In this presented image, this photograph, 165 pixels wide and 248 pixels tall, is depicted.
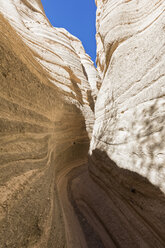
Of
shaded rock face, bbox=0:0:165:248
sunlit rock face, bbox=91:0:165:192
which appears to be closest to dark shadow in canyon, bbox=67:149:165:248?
shaded rock face, bbox=0:0:165:248

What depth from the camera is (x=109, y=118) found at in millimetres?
2498

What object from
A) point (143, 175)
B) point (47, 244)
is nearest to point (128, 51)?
point (143, 175)

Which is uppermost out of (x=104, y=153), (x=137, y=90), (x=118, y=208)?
(x=137, y=90)

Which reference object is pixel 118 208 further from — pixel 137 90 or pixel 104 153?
pixel 137 90

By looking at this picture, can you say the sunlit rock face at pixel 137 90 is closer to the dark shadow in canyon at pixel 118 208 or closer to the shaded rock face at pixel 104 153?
the shaded rock face at pixel 104 153

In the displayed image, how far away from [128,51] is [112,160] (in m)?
2.01

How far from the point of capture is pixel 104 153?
2.36 m

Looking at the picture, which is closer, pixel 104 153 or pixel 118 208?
pixel 118 208

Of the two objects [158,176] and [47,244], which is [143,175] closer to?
[158,176]

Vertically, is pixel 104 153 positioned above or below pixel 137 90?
below

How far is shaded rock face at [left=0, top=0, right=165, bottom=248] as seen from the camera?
3.97ft

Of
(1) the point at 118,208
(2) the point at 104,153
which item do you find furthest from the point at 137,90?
(1) the point at 118,208

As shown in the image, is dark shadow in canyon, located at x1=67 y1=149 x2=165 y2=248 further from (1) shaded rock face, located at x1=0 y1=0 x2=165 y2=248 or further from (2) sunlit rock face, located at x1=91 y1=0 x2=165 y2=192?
(2) sunlit rock face, located at x1=91 y1=0 x2=165 y2=192

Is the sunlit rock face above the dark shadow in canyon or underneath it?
above
